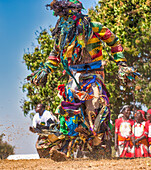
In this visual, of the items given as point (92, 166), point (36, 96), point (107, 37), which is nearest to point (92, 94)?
point (107, 37)

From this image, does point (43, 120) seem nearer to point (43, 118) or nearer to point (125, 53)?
point (43, 118)

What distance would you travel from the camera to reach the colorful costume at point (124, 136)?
8.94 meters

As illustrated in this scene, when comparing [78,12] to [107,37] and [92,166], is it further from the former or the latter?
[92,166]

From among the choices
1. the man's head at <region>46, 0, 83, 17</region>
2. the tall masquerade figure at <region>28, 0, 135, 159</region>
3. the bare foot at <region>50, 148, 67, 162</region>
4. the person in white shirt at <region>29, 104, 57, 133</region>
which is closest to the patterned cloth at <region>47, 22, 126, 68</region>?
the tall masquerade figure at <region>28, 0, 135, 159</region>

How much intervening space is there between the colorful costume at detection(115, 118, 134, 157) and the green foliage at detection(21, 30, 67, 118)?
111 inches

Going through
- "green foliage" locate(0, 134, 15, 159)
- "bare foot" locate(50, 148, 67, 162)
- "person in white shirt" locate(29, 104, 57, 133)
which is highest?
"person in white shirt" locate(29, 104, 57, 133)

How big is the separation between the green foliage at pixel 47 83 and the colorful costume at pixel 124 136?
281 cm

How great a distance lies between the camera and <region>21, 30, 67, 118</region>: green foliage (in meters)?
11.6

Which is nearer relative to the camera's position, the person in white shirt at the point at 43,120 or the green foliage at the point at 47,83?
the person in white shirt at the point at 43,120

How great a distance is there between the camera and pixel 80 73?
232 inches

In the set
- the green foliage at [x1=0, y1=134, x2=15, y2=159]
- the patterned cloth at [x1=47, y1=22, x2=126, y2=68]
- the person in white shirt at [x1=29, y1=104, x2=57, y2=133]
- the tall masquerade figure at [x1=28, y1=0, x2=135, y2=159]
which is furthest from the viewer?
the green foliage at [x1=0, y1=134, x2=15, y2=159]

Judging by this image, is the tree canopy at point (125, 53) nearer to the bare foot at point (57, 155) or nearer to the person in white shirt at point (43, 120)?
the person in white shirt at point (43, 120)

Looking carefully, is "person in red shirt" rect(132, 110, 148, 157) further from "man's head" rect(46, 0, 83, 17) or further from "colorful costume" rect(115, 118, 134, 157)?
"man's head" rect(46, 0, 83, 17)

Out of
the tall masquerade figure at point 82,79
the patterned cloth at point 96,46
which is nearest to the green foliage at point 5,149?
the tall masquerade figure at point 82,79
